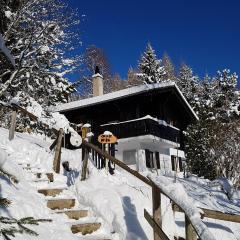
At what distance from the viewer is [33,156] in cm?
1132

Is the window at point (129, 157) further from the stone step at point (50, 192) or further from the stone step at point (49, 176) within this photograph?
the stone step at point (50, 192)

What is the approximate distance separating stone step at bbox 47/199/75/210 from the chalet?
634 inches

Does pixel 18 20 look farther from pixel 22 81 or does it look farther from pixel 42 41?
pixel 22 81

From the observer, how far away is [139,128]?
24.9 meters

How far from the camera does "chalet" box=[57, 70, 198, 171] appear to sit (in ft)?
82.1

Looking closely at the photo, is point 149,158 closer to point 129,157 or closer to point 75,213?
point 129,157

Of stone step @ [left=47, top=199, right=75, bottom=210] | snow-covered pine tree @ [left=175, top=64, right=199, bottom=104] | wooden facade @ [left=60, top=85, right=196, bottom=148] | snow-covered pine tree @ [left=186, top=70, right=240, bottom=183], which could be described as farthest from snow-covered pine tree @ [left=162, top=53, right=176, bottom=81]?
stone step @ [left=47, top=199, right=75, bottom=210]

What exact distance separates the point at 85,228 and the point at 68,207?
1.10 meters

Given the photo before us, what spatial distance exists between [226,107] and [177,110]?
31.0 feet

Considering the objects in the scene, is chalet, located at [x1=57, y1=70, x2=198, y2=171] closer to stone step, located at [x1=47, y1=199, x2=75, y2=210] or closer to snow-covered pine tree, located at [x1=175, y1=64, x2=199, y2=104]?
snow-covered pine tree, located at [x1=175, y1=64, x2=199, y2=104]

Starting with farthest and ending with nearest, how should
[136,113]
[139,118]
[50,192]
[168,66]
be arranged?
[168,66]
[136,113]
[139,118]
[50,192]

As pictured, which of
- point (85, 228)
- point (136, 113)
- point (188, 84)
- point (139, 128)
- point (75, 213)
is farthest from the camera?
point (188, 84)

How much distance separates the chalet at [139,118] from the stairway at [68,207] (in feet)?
50.2

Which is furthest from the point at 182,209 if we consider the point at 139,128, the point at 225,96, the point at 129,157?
the point at 225,96
